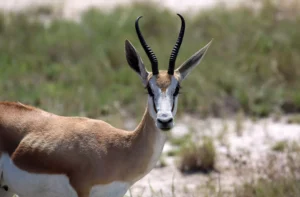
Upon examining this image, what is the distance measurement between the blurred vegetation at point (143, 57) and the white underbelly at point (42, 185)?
4288mm

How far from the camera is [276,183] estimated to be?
815 cm

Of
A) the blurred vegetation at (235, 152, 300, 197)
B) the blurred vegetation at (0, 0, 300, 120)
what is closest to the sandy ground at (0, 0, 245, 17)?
the blurred vegetation at (0, 0, 300, 120)

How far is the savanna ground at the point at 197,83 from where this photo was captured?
9.31 meters

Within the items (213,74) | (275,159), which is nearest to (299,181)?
(275,159)

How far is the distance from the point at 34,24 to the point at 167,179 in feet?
25.2

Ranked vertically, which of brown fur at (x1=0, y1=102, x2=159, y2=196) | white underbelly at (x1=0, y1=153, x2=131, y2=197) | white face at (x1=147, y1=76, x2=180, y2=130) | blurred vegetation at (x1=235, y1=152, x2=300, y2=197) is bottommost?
blurred vegetation at (x1=235, y1=152, x2=300, y2=197)

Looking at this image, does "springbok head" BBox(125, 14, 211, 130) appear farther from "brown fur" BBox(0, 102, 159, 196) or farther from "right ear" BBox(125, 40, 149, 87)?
"brown fur" BBox(0, 102, 159, 196)

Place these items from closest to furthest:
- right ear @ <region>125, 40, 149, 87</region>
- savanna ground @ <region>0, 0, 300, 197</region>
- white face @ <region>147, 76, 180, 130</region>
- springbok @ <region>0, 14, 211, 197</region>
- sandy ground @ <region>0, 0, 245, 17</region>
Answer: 1. white face @ <region>147, 76, 180, 130</region>
2. springbok @ <region>0, 14, 211, 197</region>
3. right ear @ <region>125, 40, 149, 87</region>
4. savanna ground @ <region>0, 0, 300, 197</region>
5. sandy ground @ <region>0, 0, 245, 17</region>

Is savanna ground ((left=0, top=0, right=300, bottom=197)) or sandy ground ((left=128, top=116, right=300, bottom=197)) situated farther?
savanna ground ((left=0, top=0, right=300, bottom=197))

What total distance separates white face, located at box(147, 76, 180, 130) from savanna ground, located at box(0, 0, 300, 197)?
5.25 ft

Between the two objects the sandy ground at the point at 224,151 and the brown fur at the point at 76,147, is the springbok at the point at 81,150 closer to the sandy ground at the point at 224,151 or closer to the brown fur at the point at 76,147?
the brown fur at the point at 76,147

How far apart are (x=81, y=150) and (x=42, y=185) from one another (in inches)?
18.5

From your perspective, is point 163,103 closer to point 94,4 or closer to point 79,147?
point 79,147

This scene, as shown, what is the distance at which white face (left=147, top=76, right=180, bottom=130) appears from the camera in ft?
19.9
